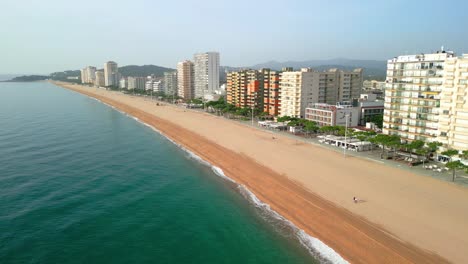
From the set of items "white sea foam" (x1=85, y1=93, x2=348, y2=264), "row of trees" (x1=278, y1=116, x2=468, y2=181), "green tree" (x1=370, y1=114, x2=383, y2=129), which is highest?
"green tree" (x1=370, y1=114, x2=383, y2=129)

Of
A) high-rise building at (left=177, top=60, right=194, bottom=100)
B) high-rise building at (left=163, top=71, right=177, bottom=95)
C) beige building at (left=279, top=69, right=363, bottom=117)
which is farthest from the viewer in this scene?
high-rise building at (left=163, top=71, right=177, bottom=95)

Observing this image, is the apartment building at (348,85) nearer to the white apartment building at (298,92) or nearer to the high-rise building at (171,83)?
the white apartment building at (298,92)

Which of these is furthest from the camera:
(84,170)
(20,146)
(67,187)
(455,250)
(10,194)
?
(20,146)

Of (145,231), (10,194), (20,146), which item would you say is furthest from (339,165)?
(20,146)

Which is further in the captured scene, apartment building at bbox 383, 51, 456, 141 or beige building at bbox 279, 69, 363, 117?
beige building at bbox 279, 69, 363, 117

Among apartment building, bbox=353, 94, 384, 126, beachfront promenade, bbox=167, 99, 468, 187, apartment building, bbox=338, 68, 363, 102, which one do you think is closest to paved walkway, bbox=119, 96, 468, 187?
beachfront promenade, bbox=167, 99, 468, 187

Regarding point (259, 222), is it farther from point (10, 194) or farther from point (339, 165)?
point (10, 194)

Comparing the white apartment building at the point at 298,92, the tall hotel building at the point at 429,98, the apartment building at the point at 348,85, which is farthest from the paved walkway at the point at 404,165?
the apartment building at the point at 348,85

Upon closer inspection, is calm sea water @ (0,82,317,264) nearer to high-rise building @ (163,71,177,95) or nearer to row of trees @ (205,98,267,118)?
row of trees @ (205,98,267,118)
